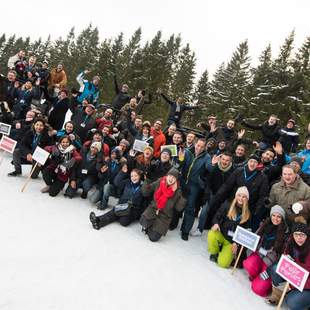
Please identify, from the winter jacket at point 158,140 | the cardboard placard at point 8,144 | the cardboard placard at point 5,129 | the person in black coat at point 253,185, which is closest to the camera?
the person in black coat at point 253,185

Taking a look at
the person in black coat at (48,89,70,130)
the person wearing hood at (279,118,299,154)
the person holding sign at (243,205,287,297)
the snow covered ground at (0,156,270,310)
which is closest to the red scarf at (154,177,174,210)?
the snow covered ground at (0,156,270,310)

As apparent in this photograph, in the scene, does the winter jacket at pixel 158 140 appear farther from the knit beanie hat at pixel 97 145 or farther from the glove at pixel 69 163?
the glove at pixel 69 163

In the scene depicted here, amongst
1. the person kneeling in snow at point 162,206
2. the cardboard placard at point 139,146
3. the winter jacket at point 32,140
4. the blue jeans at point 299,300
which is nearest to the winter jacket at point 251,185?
the person kneeling in snow at point 162,206

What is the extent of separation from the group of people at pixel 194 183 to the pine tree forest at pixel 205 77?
44.2 ft

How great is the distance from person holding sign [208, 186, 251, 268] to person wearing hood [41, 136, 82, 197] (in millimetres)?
3971

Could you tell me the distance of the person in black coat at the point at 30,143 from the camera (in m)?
9.38

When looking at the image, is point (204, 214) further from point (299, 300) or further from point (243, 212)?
point (299, 300)

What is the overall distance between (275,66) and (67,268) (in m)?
27.6

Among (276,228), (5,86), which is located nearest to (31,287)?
(276,228)

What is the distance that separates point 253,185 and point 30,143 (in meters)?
6.08

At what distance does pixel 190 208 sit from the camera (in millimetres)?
8156

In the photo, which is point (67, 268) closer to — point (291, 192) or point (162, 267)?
point (162, 267)

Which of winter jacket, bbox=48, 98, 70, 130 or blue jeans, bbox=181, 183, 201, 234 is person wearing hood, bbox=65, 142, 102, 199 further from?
winter jacket, bbox=48, 98, 70, 130

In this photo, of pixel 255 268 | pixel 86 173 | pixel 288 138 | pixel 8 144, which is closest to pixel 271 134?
pixel 288 138
